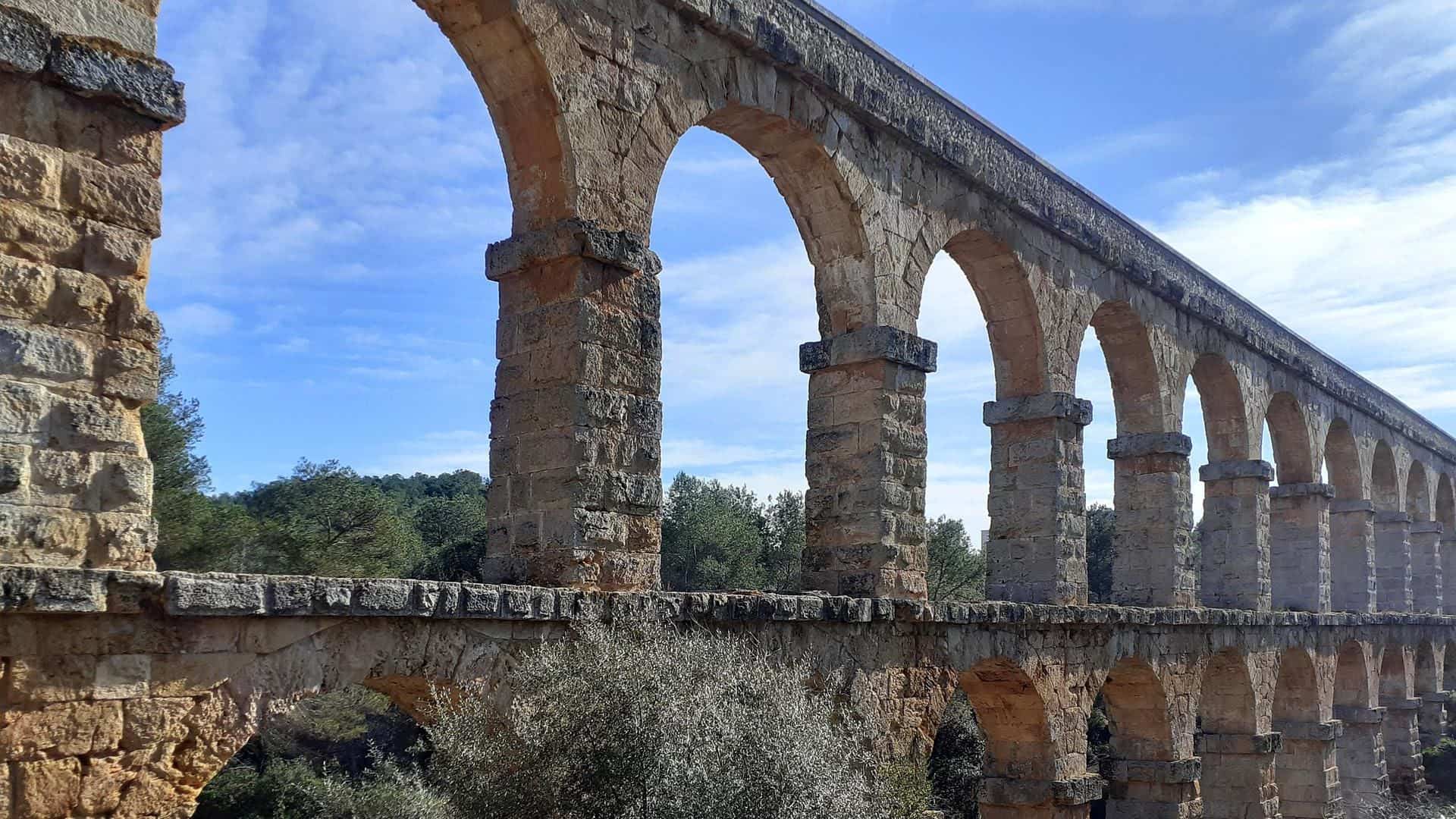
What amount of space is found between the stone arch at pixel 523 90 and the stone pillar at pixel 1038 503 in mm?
5261

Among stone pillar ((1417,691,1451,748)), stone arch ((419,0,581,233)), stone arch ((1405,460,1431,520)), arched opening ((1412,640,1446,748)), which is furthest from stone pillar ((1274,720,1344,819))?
stone arch ((419,0,581,233))

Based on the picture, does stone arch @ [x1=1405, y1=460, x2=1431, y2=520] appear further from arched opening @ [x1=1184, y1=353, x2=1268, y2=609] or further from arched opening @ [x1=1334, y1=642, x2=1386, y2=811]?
arched opening @ [x1=1184, y1=353, x2=1268, y2=609]

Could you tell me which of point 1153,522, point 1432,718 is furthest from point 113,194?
point 1432,718

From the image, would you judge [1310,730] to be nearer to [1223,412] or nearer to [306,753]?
[1223,412]

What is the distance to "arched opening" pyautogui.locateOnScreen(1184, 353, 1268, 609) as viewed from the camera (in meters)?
14.5

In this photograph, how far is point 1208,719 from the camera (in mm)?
13734

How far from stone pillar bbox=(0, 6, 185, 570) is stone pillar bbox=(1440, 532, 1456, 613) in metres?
25.7

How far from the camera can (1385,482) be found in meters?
21.9

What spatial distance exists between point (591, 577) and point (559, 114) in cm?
235

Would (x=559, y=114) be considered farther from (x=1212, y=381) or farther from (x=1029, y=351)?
(x=1212, y=381)

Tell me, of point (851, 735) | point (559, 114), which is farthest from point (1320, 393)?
point (559, 114)

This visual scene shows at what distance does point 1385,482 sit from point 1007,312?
1410cm

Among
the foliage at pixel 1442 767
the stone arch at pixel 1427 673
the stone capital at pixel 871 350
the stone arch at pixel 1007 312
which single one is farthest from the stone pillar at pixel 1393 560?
the stone capital at pixel 871 350

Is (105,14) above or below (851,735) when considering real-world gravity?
above
